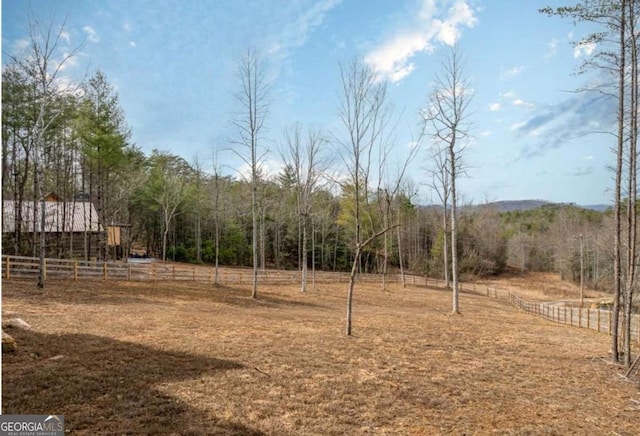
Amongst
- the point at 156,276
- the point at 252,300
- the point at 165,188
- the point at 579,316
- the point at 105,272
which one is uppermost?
the point at 165,188

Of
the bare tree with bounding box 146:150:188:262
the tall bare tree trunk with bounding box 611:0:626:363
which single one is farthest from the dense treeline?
the tall bare tree trunk with bounding box 611:0:626:363

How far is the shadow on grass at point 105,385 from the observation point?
4023mm

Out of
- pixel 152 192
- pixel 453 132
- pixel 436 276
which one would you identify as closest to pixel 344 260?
pixel 436 276

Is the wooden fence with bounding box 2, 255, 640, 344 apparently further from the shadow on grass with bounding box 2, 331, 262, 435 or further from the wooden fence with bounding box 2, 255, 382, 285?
the shadow on grass with bounding box 2, 331, 262, 435

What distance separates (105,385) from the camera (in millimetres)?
4887

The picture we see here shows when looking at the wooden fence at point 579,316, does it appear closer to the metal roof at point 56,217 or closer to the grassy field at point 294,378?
the grassy field at point 294,378

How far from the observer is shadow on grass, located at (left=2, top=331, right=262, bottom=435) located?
4023mm

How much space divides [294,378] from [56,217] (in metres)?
24.7

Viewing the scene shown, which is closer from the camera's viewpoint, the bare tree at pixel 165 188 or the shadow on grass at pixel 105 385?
the shadow on grass at pixel 105 385

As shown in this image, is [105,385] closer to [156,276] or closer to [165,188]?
[156,276]

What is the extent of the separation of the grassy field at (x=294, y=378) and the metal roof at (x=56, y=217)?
1221 cm

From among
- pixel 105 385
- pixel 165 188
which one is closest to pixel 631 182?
pixel 105 385

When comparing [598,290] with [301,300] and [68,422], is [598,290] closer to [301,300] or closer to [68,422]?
[301,300]

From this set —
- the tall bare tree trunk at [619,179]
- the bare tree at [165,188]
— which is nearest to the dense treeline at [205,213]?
the bare tree at [165,188]
